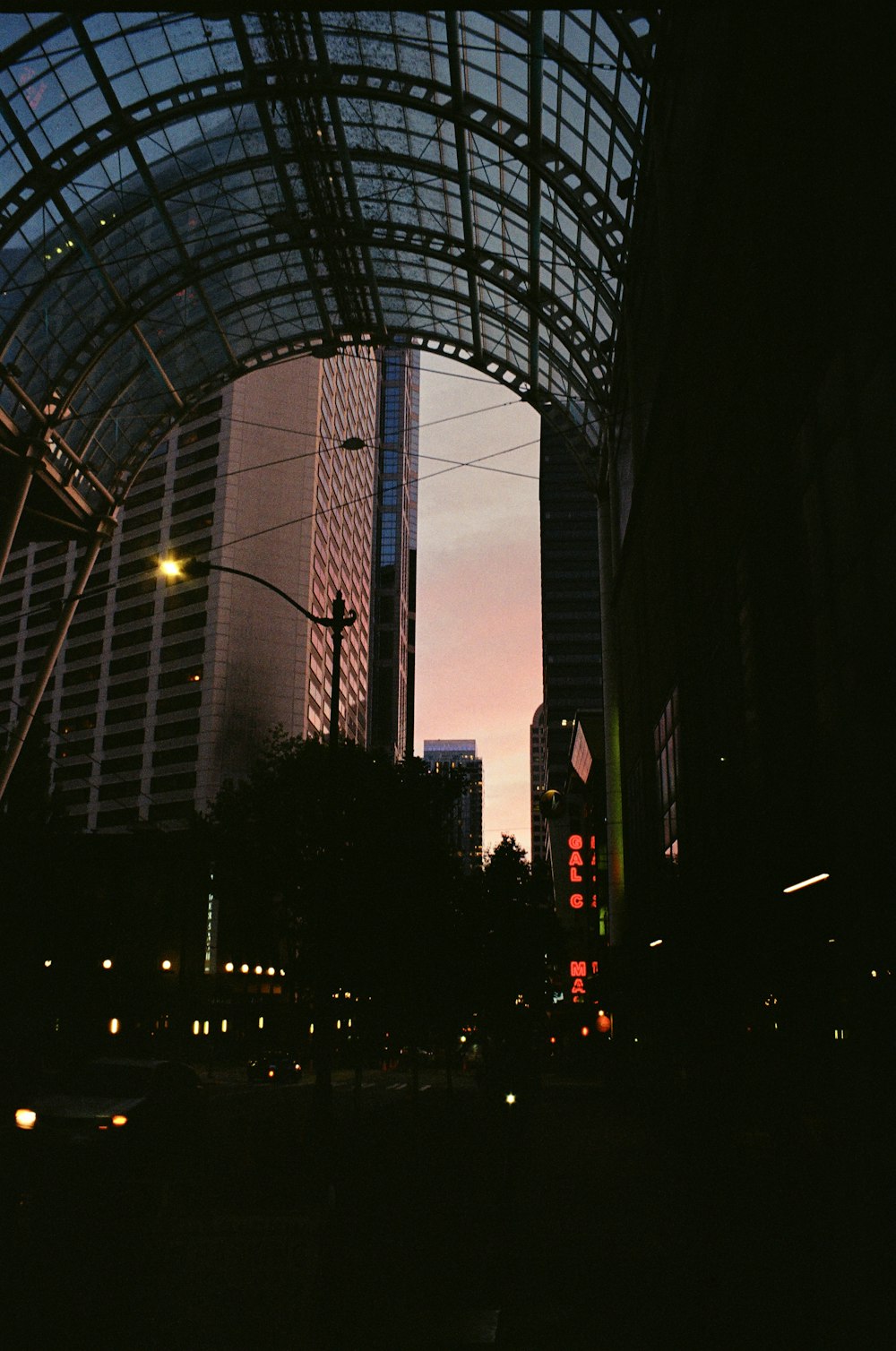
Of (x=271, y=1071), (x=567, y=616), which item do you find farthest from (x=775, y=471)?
(x=567, y=616)

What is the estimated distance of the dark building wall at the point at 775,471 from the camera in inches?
488

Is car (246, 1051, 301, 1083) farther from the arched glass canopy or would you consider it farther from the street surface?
the street surface

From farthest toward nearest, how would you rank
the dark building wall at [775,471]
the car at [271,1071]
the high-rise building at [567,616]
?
the high-rise building at [567,616] → the car at [271,1071] → the dark building wall at [775,471]

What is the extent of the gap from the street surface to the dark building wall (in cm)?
377

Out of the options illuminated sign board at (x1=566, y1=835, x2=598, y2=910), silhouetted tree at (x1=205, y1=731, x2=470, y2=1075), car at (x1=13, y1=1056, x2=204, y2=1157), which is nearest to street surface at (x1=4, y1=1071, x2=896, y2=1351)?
car at (x1=13, y1=1056, x2=204, y2=1157)

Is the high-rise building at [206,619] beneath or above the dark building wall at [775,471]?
above

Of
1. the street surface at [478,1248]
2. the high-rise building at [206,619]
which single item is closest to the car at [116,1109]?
the street surface at [478,1248]

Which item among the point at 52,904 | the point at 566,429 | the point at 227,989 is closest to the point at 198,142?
the point at 566,429

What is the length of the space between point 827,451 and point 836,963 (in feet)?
26.4

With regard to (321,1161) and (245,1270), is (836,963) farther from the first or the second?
(245,1270)

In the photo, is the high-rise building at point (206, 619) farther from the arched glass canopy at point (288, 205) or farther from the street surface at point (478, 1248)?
the street surface at point (478, 1248)

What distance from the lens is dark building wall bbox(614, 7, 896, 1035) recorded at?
12398 mm

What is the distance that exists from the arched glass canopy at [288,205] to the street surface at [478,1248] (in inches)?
980

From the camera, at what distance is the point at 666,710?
98.8 feet
